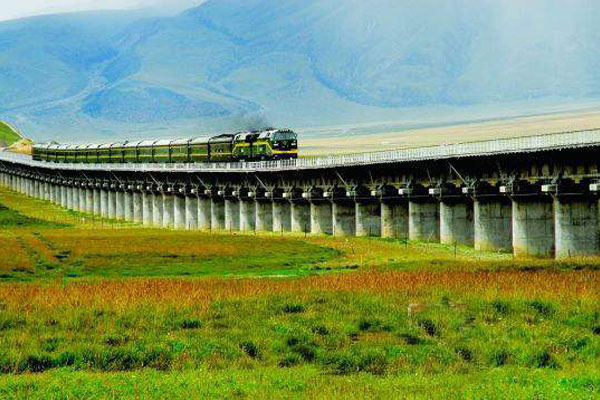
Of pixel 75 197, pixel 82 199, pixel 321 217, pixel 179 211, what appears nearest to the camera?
pixel 321 217

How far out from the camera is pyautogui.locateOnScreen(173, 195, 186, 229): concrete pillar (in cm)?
14462

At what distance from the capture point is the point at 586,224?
64.2m

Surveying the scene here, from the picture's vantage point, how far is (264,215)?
119m

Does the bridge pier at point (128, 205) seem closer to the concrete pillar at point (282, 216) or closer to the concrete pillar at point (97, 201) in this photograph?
the concrete pillar at point (97, 201)

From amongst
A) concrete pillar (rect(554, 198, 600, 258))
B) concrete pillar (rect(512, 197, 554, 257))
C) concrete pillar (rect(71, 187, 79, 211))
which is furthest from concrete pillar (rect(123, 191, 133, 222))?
concrete pillar (rect(554, 198, 600, 258))

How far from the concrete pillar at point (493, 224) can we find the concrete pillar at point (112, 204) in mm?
105500

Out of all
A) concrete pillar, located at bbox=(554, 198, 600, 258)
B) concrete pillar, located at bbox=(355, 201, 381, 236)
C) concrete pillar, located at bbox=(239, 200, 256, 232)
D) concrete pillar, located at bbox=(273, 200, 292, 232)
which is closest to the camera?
concrete pillar, located at bbox=(554, 198, 600, 258)

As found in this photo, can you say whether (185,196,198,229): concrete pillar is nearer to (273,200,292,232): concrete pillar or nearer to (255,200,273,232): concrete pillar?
(255,200,273,232): concrete pillar

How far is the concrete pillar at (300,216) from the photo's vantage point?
10969cm

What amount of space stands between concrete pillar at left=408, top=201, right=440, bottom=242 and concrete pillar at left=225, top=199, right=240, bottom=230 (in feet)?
144

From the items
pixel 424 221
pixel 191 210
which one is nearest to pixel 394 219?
pixel 424 221

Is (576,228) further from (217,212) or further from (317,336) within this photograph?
(217,212)

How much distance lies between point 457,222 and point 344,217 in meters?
22.0

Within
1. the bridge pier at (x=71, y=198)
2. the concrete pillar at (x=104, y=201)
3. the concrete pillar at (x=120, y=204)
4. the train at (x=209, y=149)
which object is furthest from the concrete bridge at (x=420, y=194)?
the bridge pier at (x=71, y=198)
